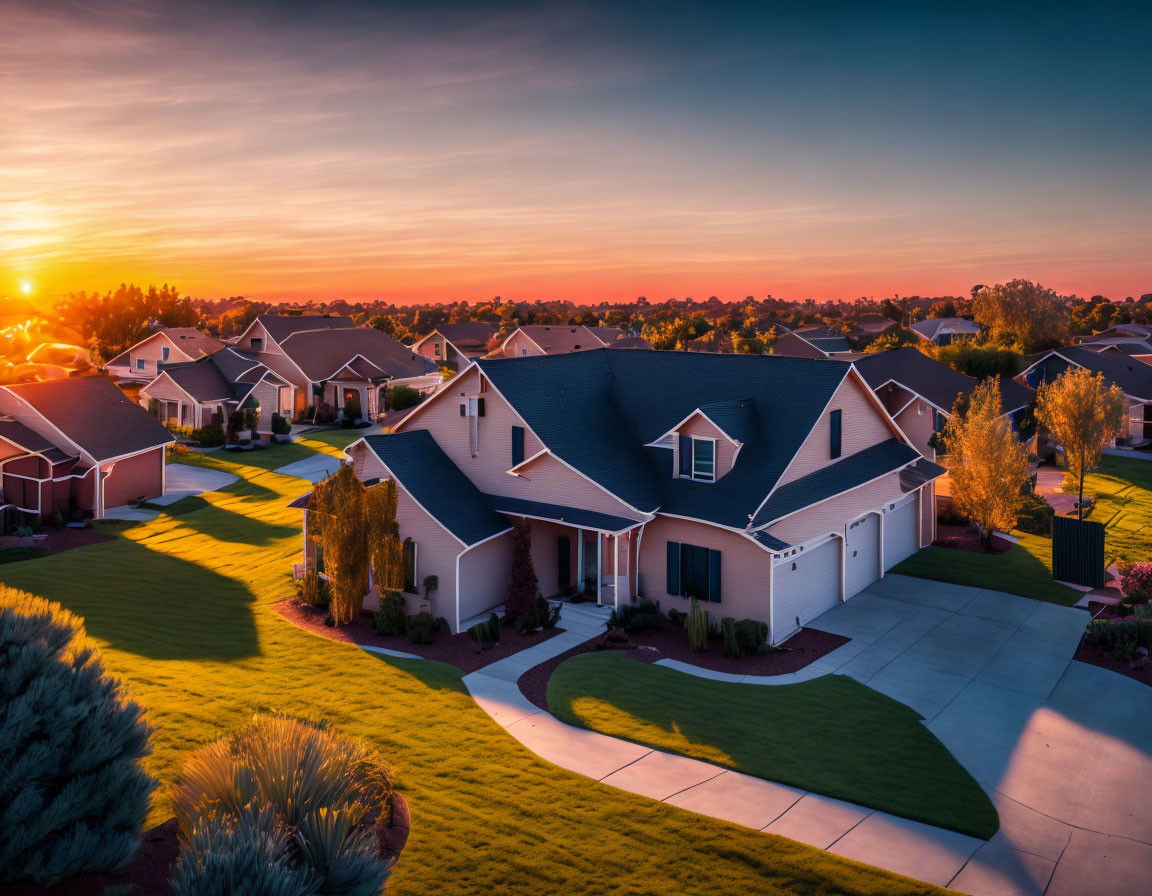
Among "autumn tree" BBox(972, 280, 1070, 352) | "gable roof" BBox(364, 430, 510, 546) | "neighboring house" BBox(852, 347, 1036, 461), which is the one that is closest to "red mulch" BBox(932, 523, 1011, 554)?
"neighboring house" BBox(852, 347, 1036, 461)

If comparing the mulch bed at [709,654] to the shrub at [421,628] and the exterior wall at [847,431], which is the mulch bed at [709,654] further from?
the exterior wall at [847,431]

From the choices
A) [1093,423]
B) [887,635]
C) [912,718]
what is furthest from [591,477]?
[1093,423]

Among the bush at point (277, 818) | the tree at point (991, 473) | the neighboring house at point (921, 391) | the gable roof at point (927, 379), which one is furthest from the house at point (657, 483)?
the gable roof at point (927, 379)

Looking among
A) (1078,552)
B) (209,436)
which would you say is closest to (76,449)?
(209,436)

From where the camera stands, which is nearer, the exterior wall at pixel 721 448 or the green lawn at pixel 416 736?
the green lawn at pixel 416 736

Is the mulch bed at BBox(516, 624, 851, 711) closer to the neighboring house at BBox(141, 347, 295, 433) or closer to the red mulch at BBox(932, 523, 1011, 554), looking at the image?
the red mulch at BBox(932, 523, 1011, 554)
